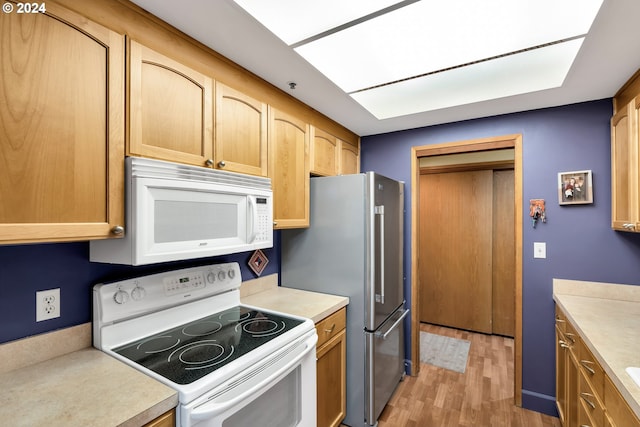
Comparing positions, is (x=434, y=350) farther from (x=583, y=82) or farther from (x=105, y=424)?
(x=105, y=424)

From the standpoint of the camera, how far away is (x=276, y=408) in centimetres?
134

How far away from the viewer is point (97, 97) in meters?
1.06

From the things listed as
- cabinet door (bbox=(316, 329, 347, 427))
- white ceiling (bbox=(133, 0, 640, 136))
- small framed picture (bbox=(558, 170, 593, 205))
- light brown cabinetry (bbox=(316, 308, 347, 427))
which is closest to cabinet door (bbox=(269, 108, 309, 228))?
white ceiling (bbox=(133, 0, 640, 136))

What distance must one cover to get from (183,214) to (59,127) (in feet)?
1.57

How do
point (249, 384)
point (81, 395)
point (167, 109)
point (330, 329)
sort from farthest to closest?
point (330, 329)
point (167, 109)
point (249, 384)
point (81, 395)

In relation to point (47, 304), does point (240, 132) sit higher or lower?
higher

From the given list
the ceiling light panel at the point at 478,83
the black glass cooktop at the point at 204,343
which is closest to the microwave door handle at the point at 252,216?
the black glass cooktop at the point at 204,343

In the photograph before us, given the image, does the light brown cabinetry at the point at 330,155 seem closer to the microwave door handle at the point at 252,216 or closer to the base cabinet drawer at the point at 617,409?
the microwave door handle at the point at 252,216

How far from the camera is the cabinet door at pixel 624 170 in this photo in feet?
5.25

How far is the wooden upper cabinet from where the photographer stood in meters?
1.50

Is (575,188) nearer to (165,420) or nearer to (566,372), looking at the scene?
(566,372)

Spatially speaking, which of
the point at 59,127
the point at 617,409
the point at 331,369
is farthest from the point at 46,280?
the point at 617,409

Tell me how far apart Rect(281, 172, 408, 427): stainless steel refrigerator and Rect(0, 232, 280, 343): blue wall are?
1110mm

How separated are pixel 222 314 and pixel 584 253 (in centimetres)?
240
